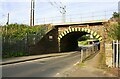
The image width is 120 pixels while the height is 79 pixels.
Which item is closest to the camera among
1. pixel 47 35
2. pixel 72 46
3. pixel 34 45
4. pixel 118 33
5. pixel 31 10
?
pixel 118 33

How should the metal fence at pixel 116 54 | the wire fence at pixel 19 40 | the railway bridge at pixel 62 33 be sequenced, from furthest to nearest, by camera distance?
1. the railway bridge at pixel 62 33
2. the wire fence at pixel 19 40
3. the metal fence at pixel 116 54

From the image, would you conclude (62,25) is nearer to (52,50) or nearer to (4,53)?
(52,50)

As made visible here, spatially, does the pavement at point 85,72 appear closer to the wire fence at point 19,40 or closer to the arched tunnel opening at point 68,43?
the wire fence at point 19,40

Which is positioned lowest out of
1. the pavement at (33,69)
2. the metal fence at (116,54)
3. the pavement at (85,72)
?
the pavement at (33,69)

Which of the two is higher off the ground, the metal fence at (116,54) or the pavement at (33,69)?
the metal fence at (116,54)

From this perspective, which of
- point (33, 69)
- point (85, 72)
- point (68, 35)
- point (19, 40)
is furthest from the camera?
point (68, 35)

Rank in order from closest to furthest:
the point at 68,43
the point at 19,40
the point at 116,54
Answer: the point at 116,54
the point at 19,40
the point at 68,43

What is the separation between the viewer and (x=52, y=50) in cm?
4184

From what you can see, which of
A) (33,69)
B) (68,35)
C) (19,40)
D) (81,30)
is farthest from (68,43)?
(33,69)

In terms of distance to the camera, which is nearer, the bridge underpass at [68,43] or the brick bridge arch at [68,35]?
the brick bridge arch at [68,35]

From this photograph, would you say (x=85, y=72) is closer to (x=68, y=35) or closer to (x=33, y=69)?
(x=33, y=69)

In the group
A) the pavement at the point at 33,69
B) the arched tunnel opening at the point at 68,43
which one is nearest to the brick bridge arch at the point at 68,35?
the arched tunnel opening at the point at 68,43

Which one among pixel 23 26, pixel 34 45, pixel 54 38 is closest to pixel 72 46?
pixel 54 38

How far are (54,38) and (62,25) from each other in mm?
2386
